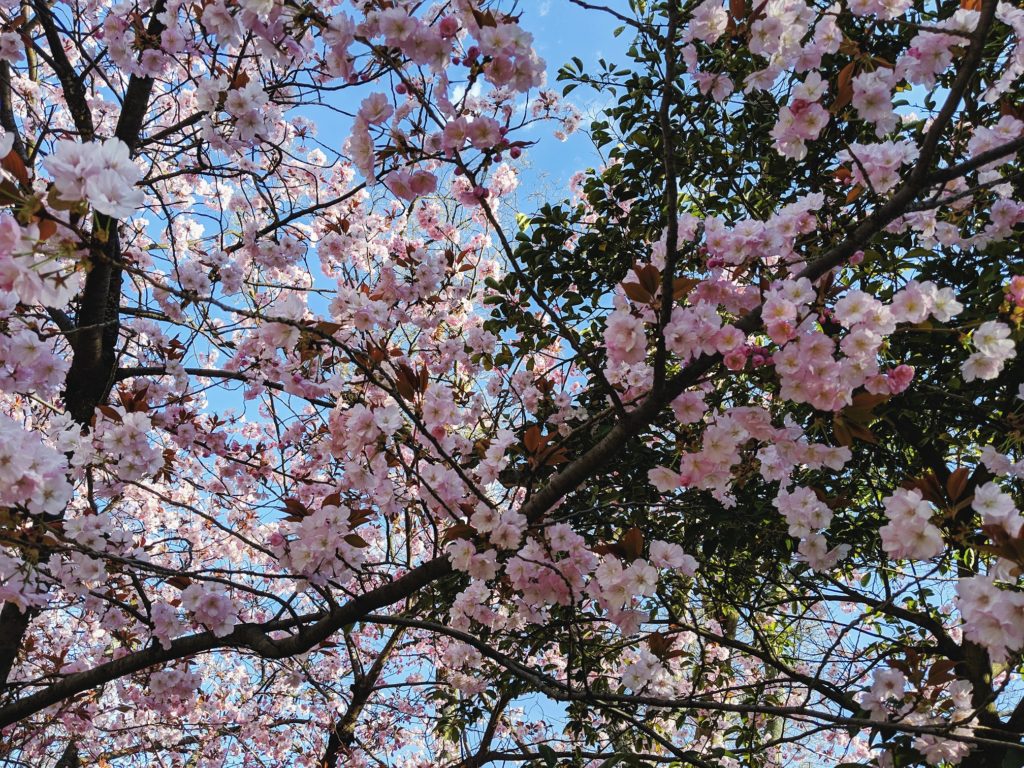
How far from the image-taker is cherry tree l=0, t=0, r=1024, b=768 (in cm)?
169

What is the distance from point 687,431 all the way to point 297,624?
1.43 m

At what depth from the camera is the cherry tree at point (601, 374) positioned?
5.54 feet

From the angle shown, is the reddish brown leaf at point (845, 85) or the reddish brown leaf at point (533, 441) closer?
Result: the reddish brown leaf at point (845, 85)

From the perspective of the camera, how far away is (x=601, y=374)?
1779 millimetres

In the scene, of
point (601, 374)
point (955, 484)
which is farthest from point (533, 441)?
point (955, 484)

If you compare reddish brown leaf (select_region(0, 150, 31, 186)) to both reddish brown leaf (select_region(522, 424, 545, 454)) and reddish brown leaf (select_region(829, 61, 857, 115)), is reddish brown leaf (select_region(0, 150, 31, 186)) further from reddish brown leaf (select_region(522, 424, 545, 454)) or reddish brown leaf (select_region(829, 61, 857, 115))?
reddish brown leaf (select_region(829, 61, 857, 115))

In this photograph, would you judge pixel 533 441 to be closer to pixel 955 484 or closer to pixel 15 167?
pixel 955 484

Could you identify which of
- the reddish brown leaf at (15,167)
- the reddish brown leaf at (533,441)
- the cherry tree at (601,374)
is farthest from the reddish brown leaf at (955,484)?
the reddish brown leaf at (15,167)

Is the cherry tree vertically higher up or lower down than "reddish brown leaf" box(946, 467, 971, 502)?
higher up

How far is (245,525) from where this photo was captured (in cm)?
458

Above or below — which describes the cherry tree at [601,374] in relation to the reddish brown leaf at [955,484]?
above

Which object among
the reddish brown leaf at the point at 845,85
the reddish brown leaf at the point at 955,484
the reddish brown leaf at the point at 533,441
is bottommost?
the reddish brown leaf at the point at 955,484

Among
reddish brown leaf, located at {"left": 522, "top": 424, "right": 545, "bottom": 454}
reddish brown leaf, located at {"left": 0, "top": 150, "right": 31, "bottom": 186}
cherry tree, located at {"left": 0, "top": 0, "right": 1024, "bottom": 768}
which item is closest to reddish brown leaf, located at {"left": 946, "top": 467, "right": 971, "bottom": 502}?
cherry tree, located at {"left": 0, "top": 0, "right": 1024, "bottom": 768}

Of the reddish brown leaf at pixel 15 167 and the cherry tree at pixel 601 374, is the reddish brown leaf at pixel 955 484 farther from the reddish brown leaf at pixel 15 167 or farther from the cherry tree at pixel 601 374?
the reddish brown leaf at pixel 15 167
